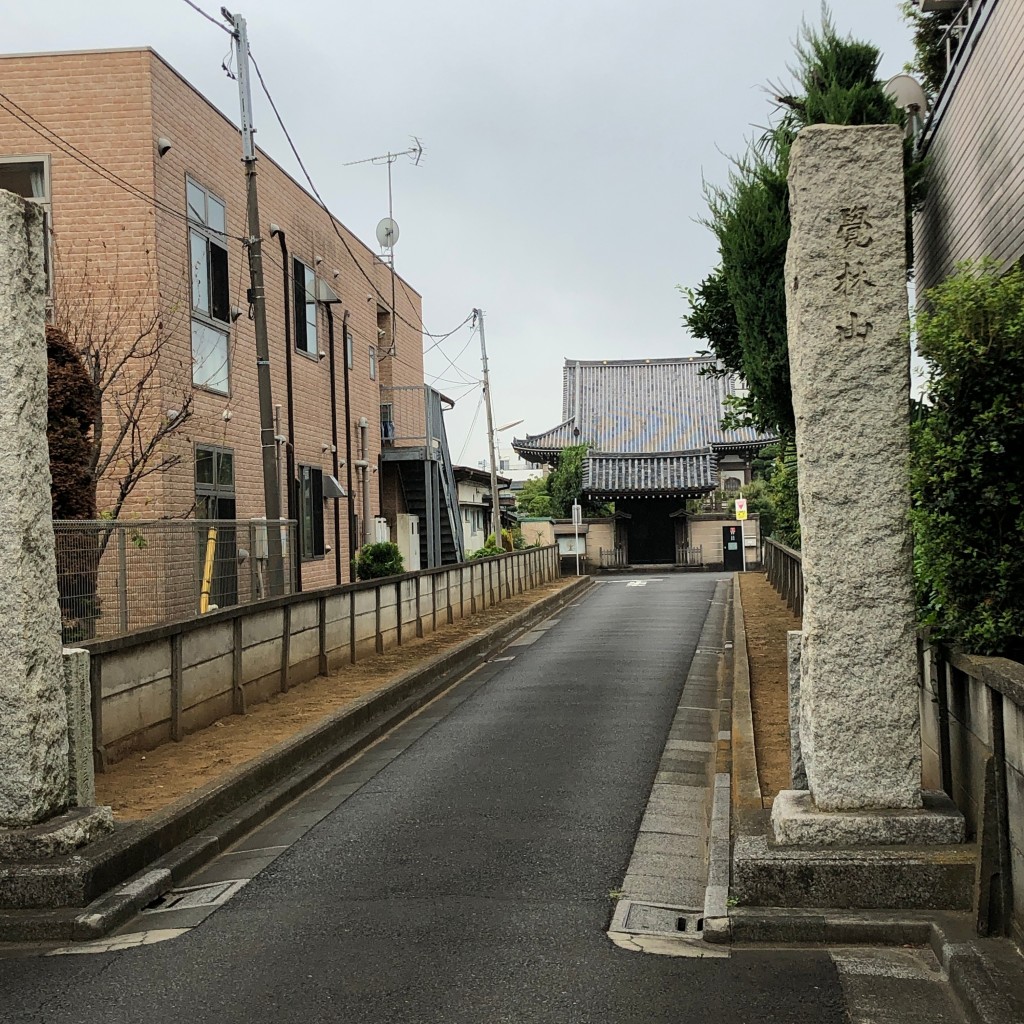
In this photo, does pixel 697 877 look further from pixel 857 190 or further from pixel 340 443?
pixel 340 443

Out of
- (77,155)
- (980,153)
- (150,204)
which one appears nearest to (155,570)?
(150,204)

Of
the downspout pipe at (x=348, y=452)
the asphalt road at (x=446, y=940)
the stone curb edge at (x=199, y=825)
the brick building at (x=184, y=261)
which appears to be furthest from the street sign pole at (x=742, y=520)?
the asphalt road at (x=446, y=940)

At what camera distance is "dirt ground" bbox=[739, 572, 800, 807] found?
9.28 m

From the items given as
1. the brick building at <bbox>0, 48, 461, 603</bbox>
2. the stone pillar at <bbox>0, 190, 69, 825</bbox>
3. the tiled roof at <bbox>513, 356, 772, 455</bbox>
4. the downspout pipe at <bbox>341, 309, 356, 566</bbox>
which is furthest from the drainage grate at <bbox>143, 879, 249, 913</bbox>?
the tiled roof at <bbox>513, 356, 772, 455</bbox>

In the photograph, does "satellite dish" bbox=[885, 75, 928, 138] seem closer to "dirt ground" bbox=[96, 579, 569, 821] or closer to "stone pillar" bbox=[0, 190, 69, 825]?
"dirt ground" bbox=[96, 579, 569, 821]

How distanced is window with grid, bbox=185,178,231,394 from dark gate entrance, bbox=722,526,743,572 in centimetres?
3362

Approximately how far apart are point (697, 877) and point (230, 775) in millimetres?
4019

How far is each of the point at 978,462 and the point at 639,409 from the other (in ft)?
182

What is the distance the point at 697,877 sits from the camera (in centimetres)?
715

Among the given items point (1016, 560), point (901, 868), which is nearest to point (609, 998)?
point (901, 868)

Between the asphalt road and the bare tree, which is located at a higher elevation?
the bare tree

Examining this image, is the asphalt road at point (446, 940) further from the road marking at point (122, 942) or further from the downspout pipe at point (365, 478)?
the downspout pipe at point (365, 478)

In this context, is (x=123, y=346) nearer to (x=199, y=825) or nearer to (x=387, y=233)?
(x=199, y=825)

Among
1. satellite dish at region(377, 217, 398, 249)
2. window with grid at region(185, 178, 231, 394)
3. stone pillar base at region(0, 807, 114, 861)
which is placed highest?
satellite dish at region(377, 217, 398, 249)
